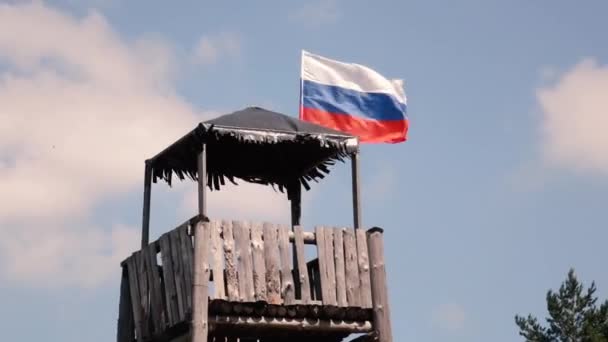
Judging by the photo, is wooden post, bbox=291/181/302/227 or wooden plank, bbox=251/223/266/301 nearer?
wooden plank, bbox=251/223/266/301

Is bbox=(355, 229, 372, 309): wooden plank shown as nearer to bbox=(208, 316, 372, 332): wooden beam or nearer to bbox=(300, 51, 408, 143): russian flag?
bbox=(208, 316, 372, 332): wooden beam

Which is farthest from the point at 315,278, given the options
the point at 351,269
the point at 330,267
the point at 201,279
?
the point at 201,279

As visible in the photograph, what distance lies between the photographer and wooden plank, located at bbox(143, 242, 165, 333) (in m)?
19.0

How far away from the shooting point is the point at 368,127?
2264cm

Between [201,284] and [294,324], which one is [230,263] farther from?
[294,324]

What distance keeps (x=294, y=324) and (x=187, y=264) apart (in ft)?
5.65

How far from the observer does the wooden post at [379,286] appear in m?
19.0

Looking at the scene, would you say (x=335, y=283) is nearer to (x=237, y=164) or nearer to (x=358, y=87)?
(x=237, y=164)

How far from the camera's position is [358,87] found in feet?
75.2

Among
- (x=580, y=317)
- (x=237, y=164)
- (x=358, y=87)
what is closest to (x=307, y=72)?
(x=358, y=87)

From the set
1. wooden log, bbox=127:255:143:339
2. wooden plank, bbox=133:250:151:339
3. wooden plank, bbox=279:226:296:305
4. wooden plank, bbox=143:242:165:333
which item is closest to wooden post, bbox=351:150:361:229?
wooden plank, bbox=279:226:296:305

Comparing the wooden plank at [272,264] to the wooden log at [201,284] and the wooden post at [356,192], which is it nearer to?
the wooden log at [201,284]

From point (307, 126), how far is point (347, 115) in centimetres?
307

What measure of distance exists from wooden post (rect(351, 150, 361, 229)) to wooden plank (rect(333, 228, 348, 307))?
452mm
